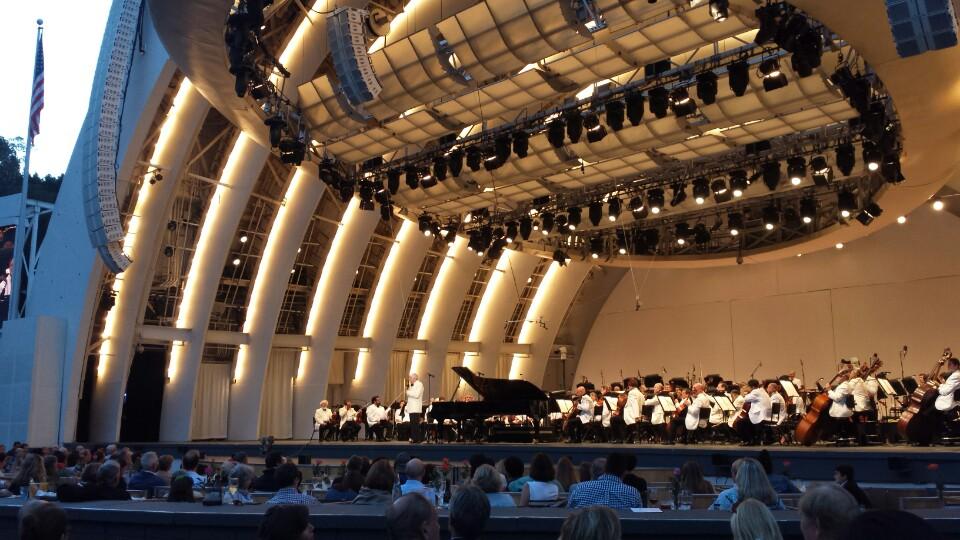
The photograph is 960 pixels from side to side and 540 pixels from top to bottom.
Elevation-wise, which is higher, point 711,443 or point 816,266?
point 816,266

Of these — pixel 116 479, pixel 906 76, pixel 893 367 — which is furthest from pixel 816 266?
pixel 116 479

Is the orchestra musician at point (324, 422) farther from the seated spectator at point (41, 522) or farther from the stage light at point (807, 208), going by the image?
the seated spectator at point (41, 522)

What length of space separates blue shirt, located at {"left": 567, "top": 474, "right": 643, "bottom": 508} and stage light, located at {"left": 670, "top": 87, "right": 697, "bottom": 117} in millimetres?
8761

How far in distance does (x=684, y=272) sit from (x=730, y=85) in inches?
666

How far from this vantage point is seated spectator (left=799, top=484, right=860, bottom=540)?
2721 millimetres

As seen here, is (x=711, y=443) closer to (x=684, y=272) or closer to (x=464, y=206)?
(x=464, y=206)

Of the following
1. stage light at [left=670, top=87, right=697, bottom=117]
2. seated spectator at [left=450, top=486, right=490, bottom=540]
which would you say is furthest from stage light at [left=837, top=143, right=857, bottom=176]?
seated spectator at [left=450, top=486, right=490, bottom=540]

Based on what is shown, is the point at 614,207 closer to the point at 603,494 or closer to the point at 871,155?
the point at 871,155

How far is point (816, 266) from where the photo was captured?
→ 1011 inches

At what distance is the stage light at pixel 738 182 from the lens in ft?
55.1

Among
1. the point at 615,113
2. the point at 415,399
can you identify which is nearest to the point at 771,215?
the point at 615,113

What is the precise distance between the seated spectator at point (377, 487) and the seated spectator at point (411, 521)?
230 cm

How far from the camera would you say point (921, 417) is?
1334 cm

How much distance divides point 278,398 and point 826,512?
24671mm
